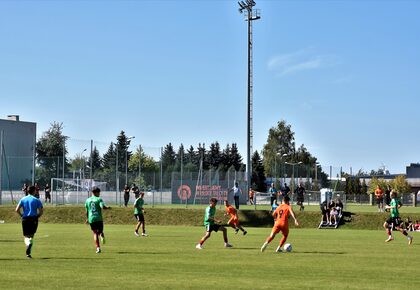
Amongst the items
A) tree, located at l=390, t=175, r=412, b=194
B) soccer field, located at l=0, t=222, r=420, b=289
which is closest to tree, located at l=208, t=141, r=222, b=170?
tree, located at l=390, t=175, r=412, b=194

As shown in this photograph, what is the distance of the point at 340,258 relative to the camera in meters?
21.0

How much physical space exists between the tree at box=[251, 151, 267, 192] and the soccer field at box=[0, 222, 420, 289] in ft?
268

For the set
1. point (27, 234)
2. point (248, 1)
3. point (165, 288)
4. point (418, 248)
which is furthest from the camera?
point (248, 1)

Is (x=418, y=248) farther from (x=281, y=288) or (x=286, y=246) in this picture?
(x=281, y=288)

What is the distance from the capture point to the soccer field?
1452cm

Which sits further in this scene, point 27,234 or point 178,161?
point 178,161

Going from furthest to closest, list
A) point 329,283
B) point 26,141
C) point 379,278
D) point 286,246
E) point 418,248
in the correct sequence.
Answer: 1. point 26,141
2. point 418,248
3. point 286,246
4. point 379,278
5. point 329,283

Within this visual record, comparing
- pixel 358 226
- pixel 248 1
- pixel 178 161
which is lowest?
pixel 358 226

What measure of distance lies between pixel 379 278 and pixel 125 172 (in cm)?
4456

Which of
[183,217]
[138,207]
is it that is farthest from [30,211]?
[183,217]

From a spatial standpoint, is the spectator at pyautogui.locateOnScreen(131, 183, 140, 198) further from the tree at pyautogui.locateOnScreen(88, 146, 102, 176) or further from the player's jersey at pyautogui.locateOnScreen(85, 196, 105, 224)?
the player's jersey at pyautogui.locateOnScreen(85, 196, 105, 224)

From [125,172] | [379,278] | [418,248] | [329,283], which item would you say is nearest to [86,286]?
[329,283]

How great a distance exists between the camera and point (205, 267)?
58.4 ft

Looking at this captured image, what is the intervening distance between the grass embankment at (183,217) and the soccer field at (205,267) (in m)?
19.1
